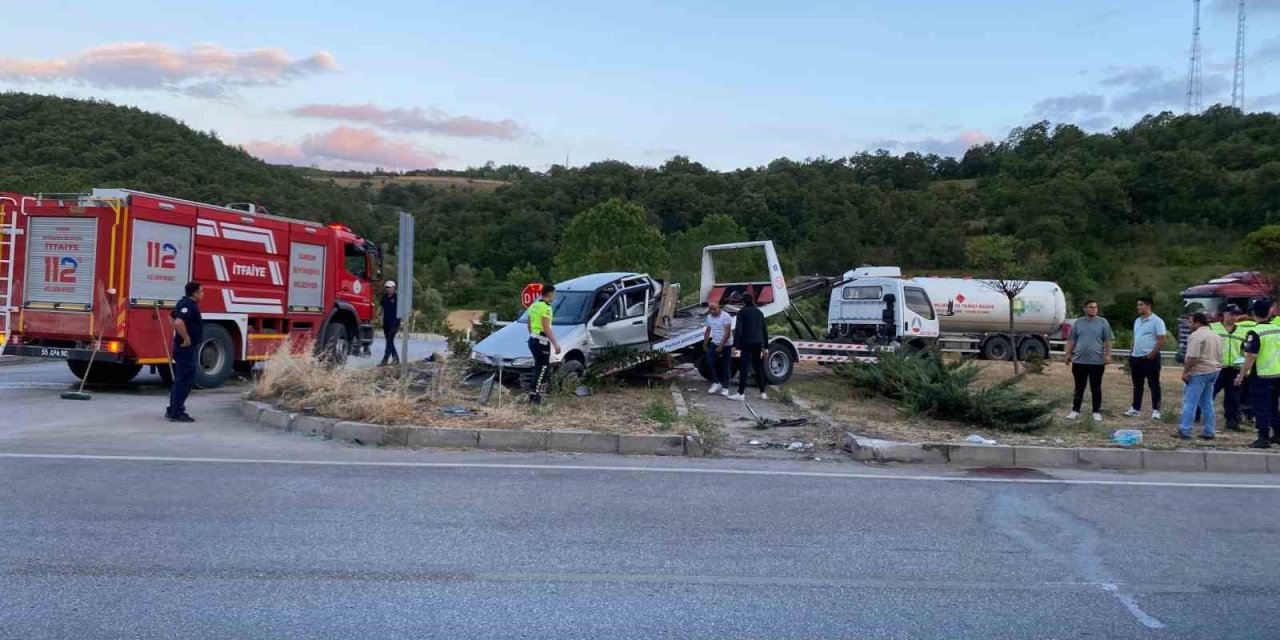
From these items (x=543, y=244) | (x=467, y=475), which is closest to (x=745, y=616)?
(x=467, y=475)

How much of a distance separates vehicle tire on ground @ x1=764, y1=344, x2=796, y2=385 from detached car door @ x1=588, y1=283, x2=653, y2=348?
2.40 metres

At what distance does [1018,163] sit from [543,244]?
44.4 metres

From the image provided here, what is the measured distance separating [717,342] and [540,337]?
3312 millimetres

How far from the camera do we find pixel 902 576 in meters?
5.45

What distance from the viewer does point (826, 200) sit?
232ft

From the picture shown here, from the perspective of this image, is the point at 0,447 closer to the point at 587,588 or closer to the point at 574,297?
the point at 587,588

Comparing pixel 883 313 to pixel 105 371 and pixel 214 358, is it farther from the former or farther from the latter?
pixel 105 371

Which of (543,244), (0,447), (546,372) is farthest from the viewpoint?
(543,244)

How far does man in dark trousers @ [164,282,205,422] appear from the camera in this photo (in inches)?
430

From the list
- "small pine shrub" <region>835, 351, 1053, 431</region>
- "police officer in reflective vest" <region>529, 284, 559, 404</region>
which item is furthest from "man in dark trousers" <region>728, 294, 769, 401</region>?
"police officer in reflective vest" <region>529, 284, 559, 404</region>

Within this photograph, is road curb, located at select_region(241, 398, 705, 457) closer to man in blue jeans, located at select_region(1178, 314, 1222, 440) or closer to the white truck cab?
man in blue jeans, located at select_region(1178, 314, 1222, 440)

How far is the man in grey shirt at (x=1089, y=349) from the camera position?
12434 mm

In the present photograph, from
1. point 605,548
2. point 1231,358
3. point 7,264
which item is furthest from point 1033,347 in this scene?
point 7,264

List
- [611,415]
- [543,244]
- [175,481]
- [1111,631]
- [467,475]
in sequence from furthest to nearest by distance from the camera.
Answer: [543,244]
[611,415]
[467,475]
[175,481]
[1111,631]
